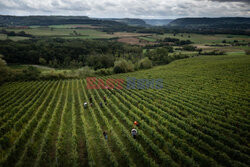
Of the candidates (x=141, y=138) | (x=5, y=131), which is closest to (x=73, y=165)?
(x=141, y=138)

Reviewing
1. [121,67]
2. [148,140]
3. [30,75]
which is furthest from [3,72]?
[148,140]

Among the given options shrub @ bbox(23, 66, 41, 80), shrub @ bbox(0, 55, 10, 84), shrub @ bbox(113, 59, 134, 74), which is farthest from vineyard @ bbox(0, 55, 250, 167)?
shrub @ bbox(113, 59, 134, 74)

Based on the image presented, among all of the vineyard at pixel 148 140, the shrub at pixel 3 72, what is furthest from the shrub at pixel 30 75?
the vineyard at pixel 148 140

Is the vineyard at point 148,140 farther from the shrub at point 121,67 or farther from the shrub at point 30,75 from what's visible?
the shrub at point 121,67

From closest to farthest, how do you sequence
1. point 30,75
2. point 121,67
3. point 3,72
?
point 3,72
point 30,75
point 121,67

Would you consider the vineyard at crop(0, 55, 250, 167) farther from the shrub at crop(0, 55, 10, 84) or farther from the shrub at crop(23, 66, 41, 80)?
the shrub at crop(23, 66, 41, 80)

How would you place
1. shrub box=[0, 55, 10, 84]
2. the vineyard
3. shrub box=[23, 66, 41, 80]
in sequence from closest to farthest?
the vineyard, shrub box=[0, 55, 10, 84], shrub box=[23, 66, 41, 80]

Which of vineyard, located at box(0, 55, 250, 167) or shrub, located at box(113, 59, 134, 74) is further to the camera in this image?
shrub, located at box(113, 59, 134, 74)

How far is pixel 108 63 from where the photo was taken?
271 ft

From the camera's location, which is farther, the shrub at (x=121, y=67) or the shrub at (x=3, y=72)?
the shrub at (x=121, y=67)

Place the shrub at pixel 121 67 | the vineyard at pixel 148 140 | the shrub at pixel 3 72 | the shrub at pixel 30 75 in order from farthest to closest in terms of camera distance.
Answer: the shrub at pixel 121 67, the shrub at pixel 30 75, the shrub at pixel 3 72, the vineyard at pixel 148 140

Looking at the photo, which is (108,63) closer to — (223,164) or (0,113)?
(0,113)

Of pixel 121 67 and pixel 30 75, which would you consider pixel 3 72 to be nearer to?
pixel 30 75

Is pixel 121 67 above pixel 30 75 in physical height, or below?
above
